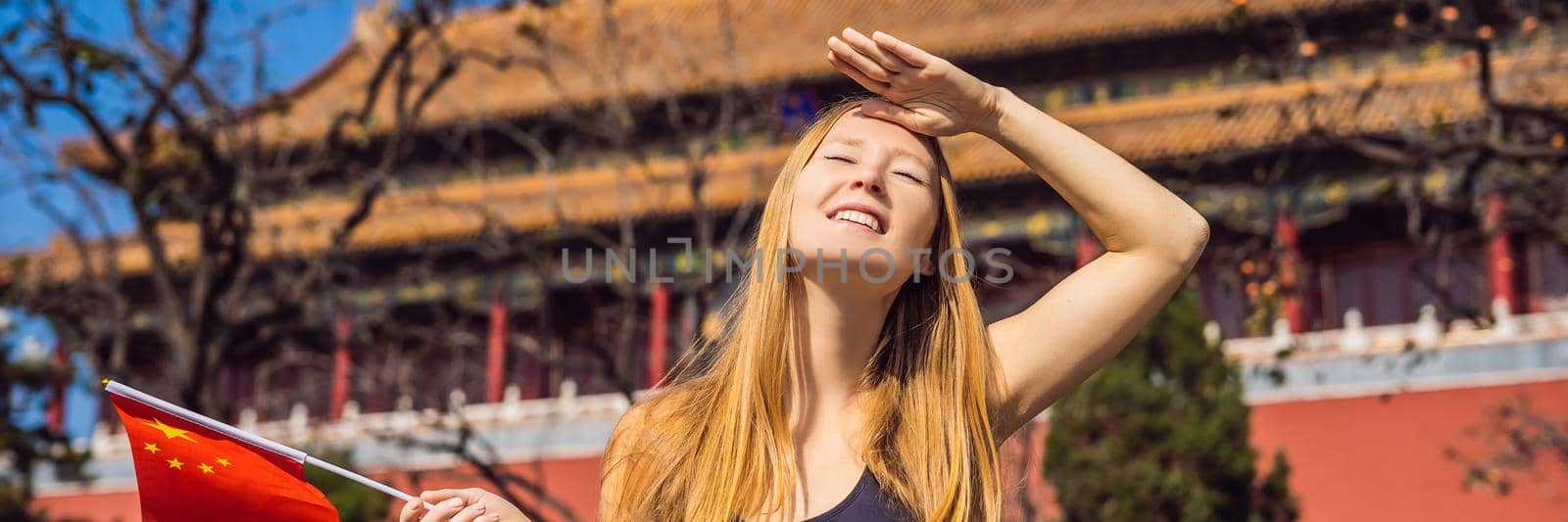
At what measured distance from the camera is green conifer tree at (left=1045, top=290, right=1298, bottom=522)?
11.1 m

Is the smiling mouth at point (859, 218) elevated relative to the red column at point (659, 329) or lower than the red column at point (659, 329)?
lower

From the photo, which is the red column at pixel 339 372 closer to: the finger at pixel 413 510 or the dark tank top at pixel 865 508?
the finger at pixel 413 510

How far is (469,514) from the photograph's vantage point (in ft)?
8.04

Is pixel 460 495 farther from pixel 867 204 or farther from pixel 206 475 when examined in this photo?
pixel 867 204

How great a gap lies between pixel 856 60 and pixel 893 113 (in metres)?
0.18

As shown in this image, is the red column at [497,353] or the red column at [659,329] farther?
the red column at [497,353]

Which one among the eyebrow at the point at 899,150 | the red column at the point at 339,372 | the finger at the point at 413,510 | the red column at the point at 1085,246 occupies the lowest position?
the finger at the point at 413,510

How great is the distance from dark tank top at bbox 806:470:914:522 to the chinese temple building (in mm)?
8023

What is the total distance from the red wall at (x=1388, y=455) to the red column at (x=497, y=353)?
4.14 metres

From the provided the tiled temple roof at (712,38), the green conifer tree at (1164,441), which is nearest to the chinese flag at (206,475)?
the green conifer tree at (1164,441)

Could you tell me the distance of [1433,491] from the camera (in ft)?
44.1

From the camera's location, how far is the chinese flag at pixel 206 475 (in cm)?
265

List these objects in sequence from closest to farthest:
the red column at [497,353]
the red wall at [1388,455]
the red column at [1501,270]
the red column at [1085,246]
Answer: the red wall at [1388,455]
the red column at [1501,270]
the red column at [1085,246]
the red column at [497,353]

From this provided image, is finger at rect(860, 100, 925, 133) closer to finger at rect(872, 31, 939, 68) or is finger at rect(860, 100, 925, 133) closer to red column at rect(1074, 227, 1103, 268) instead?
finger at rect(872, 31, 939, 68)
